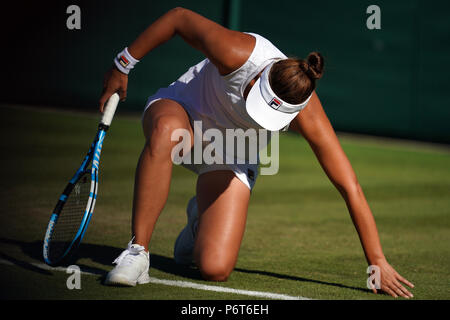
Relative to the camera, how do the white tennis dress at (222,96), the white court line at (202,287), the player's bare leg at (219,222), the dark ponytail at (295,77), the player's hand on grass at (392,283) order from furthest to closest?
the player's bare leg at (219,222), the white tennis dress at (222,96), the player's hand on grass at (392,283), the white court line at (202,287), the dark ponytail at (295,77)

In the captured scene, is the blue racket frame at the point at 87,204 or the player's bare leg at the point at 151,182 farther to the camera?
the player's bare leg at the point at 151,182

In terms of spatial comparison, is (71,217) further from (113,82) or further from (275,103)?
(275,103)

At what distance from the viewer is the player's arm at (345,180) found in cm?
485

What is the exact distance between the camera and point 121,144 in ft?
37.0

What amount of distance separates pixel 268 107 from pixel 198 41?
0.67m

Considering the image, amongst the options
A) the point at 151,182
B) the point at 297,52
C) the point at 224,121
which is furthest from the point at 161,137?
the point at 297,52

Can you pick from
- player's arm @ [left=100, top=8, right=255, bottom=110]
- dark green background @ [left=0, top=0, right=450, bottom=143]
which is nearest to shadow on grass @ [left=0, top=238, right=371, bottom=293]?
Answer: player's arm @ [left=100, top=8, right=255, bottom=110]

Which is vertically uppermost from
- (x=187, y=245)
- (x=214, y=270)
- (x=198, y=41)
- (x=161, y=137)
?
(x=198, y=41)

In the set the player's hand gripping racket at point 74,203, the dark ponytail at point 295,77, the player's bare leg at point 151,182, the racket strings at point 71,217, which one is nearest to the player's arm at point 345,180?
the dark ponytail at point 295,77

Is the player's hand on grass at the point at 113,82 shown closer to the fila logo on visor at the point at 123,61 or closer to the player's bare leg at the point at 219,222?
the fila logo on visor at the point at 123,61

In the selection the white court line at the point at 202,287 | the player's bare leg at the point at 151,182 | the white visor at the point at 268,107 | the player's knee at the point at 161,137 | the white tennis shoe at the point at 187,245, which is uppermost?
the white visor at the point at 268,107

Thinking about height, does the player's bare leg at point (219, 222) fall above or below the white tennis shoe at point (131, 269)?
above

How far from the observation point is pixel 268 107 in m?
4.57

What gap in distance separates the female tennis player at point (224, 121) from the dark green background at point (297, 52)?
316 inches
